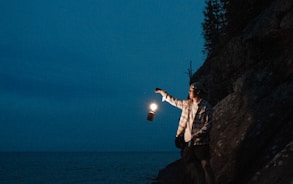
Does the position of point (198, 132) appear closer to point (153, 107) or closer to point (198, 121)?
point (198, 121)

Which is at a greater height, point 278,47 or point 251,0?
point 251,0

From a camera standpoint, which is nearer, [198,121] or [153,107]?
[198,121]

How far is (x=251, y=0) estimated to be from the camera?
656 inches

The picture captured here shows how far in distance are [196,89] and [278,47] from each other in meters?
5.43

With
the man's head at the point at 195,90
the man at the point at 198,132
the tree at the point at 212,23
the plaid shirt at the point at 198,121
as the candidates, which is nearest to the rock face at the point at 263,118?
the man at the point at 198,132

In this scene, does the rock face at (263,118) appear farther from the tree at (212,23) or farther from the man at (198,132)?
the tree at (212,23)

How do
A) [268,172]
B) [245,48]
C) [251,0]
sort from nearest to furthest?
[268,172]
[245,48]
[251,0]

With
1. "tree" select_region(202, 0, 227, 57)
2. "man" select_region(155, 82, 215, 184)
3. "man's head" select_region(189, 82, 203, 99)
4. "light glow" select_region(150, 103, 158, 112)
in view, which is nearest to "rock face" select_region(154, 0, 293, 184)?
"man" select_region(155, 82, 215, 184)

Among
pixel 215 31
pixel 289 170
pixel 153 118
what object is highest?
pixel 215 31

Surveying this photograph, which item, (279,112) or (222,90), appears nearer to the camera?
(279,112)

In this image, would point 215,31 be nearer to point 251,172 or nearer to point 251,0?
point 251,0

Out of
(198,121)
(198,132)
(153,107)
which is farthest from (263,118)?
(153,107)

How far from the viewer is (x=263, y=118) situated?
922 cm

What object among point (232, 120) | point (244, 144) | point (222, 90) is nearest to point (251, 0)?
point (222, 90)
